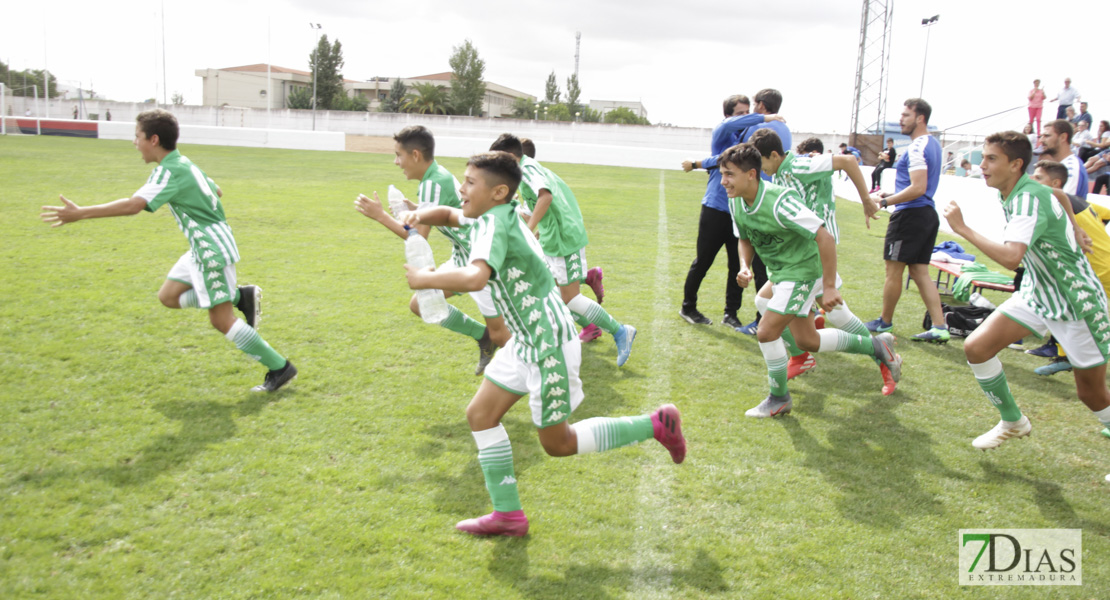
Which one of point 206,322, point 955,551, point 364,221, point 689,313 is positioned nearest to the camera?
point 955,551

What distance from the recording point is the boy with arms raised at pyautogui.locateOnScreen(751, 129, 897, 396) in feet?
16.9

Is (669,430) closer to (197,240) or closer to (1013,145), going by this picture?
(1013,145)

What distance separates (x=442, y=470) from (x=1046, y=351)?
5910 millimetres

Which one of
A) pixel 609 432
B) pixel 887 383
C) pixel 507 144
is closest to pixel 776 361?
pixel 887 383

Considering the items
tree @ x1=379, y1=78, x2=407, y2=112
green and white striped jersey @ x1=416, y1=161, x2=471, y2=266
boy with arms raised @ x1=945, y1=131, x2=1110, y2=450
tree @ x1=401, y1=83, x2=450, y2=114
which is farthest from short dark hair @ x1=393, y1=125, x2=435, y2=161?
tree @ x1=379, y1=78, x2=407, y2=112

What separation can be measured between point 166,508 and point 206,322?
135 inches

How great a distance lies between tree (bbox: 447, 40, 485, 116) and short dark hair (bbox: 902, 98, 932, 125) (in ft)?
236

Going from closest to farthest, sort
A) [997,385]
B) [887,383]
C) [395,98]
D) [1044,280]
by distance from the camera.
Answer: [1044,280] → [997,385] → [887,383] → [395,98]

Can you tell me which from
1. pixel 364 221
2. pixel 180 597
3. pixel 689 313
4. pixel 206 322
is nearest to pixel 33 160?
pixel 364 221

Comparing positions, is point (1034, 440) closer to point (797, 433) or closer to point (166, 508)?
point (797, 433)

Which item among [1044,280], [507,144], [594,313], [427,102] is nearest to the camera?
[1044,280]

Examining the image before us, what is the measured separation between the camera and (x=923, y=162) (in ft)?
20.9

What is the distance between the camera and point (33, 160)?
66.8ft

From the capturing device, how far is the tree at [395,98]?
7569 centimetres
